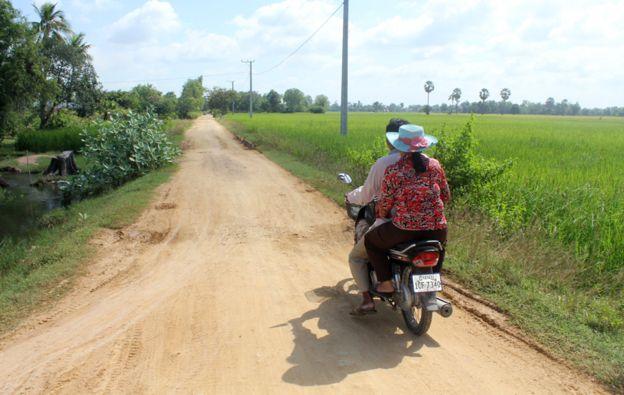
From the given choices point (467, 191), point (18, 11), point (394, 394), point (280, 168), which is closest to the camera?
point (394, 394)

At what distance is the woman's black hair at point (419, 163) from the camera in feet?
12.1

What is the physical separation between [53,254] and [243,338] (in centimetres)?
394

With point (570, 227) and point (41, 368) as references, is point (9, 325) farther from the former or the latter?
point (570, 227)

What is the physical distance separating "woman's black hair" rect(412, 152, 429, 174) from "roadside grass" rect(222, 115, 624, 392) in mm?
1713

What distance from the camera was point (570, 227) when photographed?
6148 mm

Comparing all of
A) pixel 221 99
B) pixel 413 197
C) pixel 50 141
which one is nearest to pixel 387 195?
pixel 413 197

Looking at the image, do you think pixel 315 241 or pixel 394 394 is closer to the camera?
pixel 394 394

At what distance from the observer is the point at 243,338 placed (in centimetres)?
394

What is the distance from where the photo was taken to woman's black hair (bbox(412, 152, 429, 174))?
3701mm

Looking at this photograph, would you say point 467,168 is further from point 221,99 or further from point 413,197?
point 221,99

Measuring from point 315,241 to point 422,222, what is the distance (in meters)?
3.41

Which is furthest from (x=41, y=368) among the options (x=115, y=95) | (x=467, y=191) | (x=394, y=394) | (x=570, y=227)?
(x=115, y=95)

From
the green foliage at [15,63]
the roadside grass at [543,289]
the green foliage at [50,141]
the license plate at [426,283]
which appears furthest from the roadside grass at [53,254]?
the green foliage at [50,141]

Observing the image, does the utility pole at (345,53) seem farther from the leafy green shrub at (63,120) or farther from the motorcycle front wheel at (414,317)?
the leafy green shrub at (63,120)
